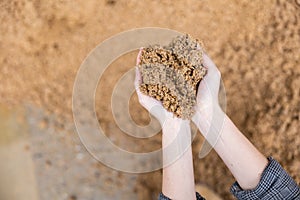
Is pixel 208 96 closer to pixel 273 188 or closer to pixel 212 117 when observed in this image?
pixel 212 117

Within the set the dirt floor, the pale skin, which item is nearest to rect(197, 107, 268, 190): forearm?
the pale skin

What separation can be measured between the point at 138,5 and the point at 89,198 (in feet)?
2.03

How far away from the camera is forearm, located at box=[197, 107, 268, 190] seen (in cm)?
100

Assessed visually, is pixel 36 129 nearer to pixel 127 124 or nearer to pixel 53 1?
pixel 127 124

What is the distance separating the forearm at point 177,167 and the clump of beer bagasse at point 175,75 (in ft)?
0.16

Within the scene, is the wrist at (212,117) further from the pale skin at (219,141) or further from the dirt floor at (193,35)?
the dirt floor at (193,35)

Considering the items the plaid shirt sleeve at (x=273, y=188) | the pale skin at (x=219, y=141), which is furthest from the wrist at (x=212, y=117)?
the plaid shirt sleeve at (x=273, y=188)

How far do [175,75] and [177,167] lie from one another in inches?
8.9

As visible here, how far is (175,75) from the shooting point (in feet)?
3.27

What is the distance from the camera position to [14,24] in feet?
4.07

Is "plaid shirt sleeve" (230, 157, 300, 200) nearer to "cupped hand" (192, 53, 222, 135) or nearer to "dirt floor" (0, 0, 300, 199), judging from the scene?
"cupped hand" (192, 53, 222, 135)

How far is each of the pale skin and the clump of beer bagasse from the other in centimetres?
2

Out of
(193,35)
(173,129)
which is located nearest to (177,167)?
(173,129)

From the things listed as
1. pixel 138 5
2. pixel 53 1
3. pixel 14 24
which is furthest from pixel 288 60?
pixel 14 24
